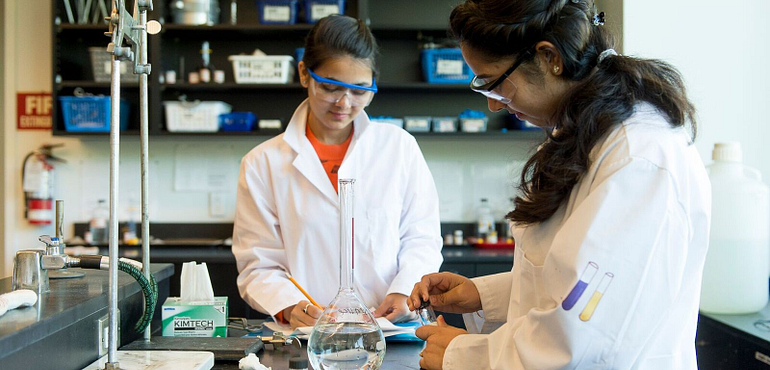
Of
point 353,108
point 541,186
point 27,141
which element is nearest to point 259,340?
point 541,186

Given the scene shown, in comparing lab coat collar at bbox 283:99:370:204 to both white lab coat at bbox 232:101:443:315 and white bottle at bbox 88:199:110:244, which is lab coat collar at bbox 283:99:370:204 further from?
white bottle at bbox 88:199:110:244

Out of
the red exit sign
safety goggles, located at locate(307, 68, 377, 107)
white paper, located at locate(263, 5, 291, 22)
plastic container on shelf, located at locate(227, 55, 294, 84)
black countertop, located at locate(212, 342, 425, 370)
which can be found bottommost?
black countertop, located at locate(212, 342, 425, 370)

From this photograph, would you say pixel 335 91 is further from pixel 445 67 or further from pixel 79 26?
pixel 79 26

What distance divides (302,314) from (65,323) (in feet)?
2.14

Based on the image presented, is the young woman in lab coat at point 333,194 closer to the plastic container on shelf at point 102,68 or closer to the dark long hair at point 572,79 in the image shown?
the dark long hair at point 572,79

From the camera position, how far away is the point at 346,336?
3.63 ft

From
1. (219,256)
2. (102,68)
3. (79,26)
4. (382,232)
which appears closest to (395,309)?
(382,232)

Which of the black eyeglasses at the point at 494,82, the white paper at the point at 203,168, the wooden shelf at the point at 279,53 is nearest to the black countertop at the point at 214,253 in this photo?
the white paper at the point at 203,168

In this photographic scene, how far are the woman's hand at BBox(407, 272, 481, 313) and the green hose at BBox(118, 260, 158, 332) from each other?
21.3 inches

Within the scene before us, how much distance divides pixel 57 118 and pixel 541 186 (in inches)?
132

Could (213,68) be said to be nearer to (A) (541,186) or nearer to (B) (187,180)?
(B) (187,180)

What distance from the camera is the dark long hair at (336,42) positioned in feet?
6.23

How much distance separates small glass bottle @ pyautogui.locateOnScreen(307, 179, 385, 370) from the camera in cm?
110

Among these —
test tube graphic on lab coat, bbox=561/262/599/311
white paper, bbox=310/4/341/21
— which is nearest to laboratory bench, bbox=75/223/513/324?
white paper, bbox=310/4/341/21
